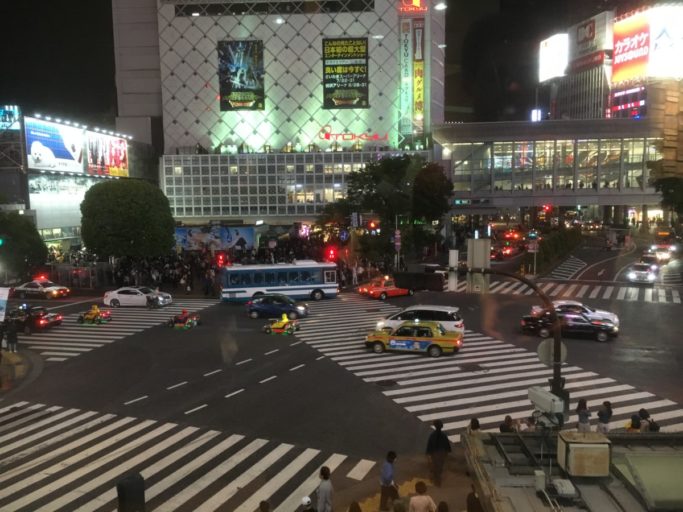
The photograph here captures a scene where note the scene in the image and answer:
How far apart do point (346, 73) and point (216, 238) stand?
33750 mm

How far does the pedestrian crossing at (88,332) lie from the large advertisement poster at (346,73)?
45.8 meters

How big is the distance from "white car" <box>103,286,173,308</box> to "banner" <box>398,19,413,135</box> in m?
46.5

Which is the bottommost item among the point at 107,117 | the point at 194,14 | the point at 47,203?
the point at 47,203

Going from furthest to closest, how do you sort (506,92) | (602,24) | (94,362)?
(602,24) → (506,92) → (94,362)

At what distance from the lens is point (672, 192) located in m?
48.4

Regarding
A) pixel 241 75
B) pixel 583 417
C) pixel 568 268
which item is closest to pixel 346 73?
pixel 241 75

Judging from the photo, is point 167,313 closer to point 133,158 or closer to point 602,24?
point 133,158

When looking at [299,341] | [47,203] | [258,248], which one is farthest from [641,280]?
[47,203]

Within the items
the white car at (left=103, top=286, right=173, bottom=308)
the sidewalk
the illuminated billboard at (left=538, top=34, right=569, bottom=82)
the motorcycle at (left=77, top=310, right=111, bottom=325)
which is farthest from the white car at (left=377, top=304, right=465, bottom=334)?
the illuminated billboard at (left=538, top=34, right=569, bottom=82)

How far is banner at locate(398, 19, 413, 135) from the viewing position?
7044cm

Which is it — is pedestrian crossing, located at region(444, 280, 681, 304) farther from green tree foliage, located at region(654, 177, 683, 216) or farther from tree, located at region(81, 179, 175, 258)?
tree, located at region(81, 179, 175, 258)

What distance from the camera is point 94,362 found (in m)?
21.7

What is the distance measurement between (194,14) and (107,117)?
863 inches

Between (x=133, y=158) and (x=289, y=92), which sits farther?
(x=289, y=92)
